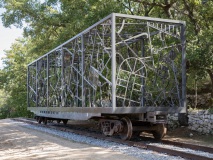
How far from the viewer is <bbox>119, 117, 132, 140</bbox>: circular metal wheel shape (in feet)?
32.0

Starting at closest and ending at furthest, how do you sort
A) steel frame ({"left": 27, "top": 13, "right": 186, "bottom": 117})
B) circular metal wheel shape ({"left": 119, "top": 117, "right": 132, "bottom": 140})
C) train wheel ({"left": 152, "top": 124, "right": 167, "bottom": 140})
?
circular metal wheel shape ({"left": 119, "top": 117, "right": 132, "bottom": 140}) → steel frame ({"left": 27, "top": 13, "right": 186, "bottom": 117}) → train wheel ({"left": 152, "top": 124, "right": 167, "bottom": 140})

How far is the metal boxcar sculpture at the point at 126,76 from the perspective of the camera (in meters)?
9.85

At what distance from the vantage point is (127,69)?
1350 cm

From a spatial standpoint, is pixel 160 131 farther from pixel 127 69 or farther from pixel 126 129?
pixel 127 69

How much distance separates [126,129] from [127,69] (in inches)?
160

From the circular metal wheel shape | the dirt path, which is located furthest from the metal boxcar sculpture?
the dirt path

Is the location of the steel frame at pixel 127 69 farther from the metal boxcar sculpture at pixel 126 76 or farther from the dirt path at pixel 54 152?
the dirt path at pixel 54 152

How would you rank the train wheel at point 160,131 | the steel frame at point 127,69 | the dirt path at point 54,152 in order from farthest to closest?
1. the train wheel at point 160,131
2. the steel frame at point 127,69
3. the dirt path at point 54,152

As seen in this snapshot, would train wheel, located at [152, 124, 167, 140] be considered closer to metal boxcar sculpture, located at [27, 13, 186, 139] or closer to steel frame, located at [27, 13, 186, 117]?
metal boxcar sculpture, located at [27, 13, 186, 139]

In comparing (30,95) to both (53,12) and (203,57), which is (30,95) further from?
(203,57)

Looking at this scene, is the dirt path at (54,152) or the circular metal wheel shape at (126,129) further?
the circular metal wheel shape at (126,129)

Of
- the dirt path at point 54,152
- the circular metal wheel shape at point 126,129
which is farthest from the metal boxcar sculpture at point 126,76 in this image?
the dirt path at point 54,152

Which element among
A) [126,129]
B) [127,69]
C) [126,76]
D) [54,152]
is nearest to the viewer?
[54,152]

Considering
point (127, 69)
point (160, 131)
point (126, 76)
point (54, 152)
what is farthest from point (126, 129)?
point (127, 69)
